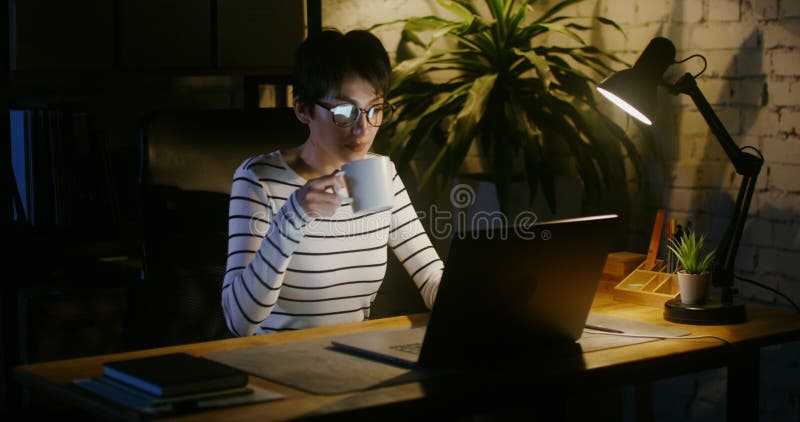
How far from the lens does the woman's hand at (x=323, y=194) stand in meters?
1.60

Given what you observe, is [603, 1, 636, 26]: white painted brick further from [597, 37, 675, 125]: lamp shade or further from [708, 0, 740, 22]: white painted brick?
[597, 37, 675, 125]: lamp shade

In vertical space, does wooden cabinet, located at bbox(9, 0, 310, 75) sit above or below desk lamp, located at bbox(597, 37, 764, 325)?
above

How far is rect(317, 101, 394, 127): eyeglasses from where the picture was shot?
6.03 ft

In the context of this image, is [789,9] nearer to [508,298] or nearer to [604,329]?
[604,329]

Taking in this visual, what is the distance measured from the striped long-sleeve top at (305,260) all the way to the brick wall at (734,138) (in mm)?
1099

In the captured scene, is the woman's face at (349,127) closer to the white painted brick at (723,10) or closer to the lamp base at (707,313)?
the lamp base at (707,313)

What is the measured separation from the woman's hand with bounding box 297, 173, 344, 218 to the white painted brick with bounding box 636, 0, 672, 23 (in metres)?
1.61

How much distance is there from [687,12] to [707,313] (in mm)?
1245

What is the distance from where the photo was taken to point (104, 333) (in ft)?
8.64

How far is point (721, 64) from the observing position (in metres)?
2.75

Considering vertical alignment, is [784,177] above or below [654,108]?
below

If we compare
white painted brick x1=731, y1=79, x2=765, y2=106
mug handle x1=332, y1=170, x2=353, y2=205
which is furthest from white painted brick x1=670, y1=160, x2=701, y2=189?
mug handle x1=332, y1=170, x2=353, y2=205

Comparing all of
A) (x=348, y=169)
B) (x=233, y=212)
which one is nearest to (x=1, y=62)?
(x=233, y=212)

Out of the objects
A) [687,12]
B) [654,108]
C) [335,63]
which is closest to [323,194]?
[335,63]
